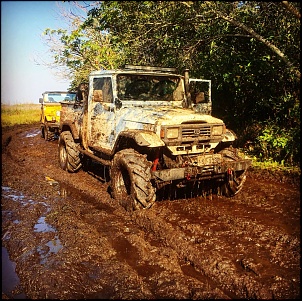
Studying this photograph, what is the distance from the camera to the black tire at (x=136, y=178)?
495cm

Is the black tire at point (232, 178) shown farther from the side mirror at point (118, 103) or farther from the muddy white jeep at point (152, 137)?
the side mirror at point (118, 103)

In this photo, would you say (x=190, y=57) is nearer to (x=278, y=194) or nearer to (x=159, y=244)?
(x=278, y=194)

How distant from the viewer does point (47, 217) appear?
517cm

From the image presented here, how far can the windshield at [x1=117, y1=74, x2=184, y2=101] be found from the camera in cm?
608

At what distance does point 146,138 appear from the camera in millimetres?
4914

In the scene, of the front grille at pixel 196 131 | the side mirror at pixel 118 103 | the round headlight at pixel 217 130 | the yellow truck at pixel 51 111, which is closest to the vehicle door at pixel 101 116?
the side mirror at pixel 118 103

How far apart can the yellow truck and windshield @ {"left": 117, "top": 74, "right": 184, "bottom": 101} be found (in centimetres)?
749

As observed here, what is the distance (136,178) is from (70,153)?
3339mm

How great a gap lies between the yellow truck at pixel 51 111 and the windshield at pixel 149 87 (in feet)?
24.6

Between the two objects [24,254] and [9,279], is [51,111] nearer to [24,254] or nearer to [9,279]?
[24,254]

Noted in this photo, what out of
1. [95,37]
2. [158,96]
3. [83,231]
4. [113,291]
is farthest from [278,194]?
[95,37]

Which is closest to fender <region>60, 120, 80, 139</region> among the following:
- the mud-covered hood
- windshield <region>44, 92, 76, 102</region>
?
the mud-covered hood

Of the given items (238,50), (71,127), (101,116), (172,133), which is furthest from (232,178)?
(238,50)

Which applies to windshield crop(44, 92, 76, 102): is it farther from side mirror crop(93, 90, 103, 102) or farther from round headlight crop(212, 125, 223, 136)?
round headlight crop(212, 125, 223, 136)
